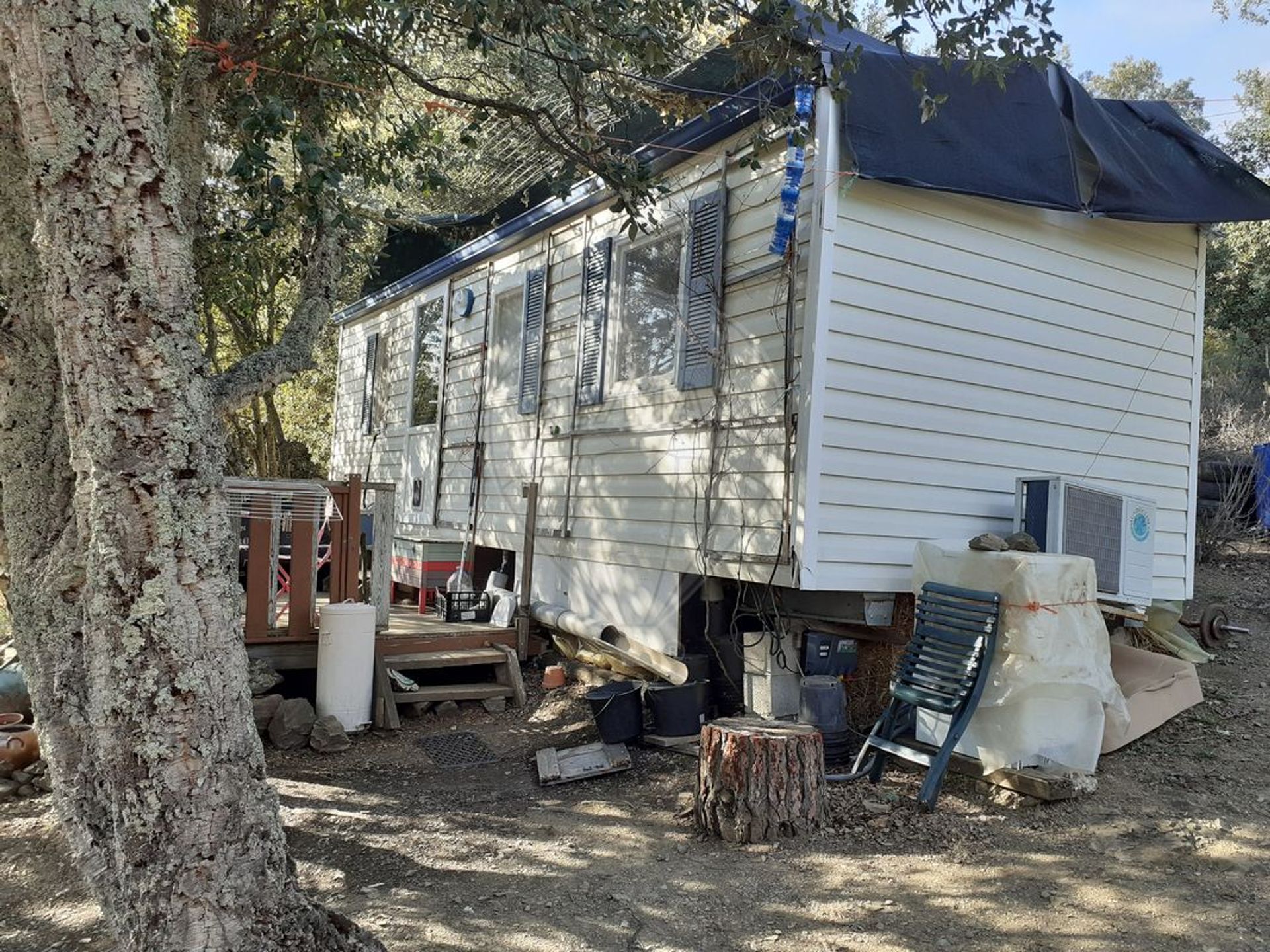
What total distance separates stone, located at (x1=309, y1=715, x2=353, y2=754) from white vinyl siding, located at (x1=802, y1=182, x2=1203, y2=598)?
2.94 metres

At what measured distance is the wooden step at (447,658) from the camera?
6496 millimetres

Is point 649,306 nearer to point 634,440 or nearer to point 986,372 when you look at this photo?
point 634,440

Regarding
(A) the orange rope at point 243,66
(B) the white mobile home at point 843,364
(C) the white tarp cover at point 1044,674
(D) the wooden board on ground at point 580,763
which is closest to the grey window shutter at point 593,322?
(B) the white mobile home at point 843,364

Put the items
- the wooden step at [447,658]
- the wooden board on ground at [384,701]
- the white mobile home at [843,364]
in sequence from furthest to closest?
1. the wooden step at [447,658]
2. the wooden board on ground at [384,701]
3. the white mobile home at [843,364]

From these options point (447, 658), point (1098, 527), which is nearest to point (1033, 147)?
point (1098, 527)

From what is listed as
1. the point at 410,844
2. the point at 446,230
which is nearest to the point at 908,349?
the point at 410,844

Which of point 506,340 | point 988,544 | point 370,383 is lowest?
point 988,544

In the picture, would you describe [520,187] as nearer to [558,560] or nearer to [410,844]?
[558,560]

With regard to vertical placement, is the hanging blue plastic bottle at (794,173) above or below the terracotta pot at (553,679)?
above

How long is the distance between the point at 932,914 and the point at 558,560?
14.5ft

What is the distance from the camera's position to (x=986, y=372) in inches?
227

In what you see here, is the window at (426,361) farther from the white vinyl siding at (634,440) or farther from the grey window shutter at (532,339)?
the grey window shutter at (532,339)

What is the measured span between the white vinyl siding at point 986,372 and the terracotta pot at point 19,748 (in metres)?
4.11

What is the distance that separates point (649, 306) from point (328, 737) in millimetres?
3411
